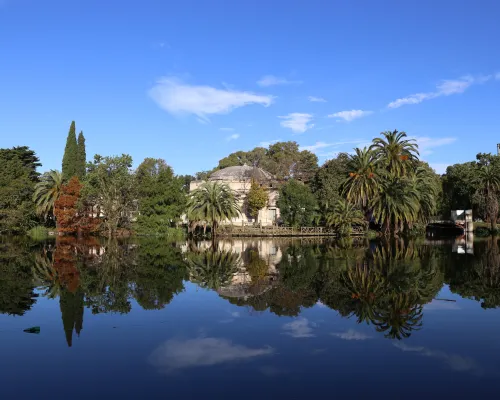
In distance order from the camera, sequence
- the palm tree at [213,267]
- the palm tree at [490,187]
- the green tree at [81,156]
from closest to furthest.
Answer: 1. the palm tree at [213,267]
2. the palm tree at [490,187]
3. the green tree at [81,156]

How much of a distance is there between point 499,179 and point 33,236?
57.0 metres

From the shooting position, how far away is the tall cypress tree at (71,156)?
212 feet

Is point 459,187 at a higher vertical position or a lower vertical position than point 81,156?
lower

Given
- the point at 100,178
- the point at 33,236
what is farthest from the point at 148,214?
the point at 33,236

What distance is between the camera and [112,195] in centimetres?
5506

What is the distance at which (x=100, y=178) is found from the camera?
55688mm

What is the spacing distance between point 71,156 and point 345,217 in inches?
1577

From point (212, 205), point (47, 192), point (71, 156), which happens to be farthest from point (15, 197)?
point (212, 205)

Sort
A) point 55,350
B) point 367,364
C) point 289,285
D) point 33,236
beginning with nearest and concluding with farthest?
point 367,364
point 55,350
point 289,285
point 33,236

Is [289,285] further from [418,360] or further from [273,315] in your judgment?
[418,360]

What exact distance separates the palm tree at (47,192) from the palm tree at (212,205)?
60.8ft

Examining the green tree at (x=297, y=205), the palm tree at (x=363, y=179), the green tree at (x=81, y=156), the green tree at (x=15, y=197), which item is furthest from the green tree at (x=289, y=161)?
the green tree at (x=15, y=197)

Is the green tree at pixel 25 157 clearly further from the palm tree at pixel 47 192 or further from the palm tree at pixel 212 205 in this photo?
the palm tree at pixel 212 205

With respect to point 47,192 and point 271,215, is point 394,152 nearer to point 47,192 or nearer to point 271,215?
point 271,215
